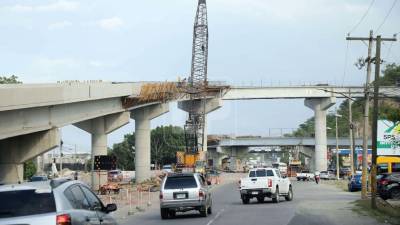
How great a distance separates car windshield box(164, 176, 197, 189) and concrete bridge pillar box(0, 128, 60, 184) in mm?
17117

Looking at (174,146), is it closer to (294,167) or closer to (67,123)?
(294,167)

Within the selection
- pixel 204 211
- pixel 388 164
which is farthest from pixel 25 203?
pixel 388 164

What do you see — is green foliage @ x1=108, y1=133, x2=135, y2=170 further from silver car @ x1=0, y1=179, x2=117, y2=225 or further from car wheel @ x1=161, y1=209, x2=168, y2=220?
silver car @ x1=0, y1=179, x2=117, y2=225

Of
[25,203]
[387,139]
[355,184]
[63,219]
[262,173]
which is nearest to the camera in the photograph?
[63,219]

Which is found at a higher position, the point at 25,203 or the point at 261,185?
the point at 25,203

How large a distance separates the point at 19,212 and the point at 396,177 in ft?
106

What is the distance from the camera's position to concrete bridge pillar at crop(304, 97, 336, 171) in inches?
3991

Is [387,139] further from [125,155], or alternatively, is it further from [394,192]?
[125,155]

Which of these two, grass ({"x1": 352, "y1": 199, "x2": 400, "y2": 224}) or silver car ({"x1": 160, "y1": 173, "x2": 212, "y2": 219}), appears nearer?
grass ({"x1": 352, "y1": 199, "x2": 400, "y2": 224})

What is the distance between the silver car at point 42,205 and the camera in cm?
1016

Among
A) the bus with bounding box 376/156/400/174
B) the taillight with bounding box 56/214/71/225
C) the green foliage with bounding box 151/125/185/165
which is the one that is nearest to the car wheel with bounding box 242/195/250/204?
the bus with bounding box 376/156/400/174

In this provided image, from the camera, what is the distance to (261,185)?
38.3 metres

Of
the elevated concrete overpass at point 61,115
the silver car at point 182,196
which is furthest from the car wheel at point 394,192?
the silver car at point 182,196

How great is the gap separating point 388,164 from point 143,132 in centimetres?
2945
